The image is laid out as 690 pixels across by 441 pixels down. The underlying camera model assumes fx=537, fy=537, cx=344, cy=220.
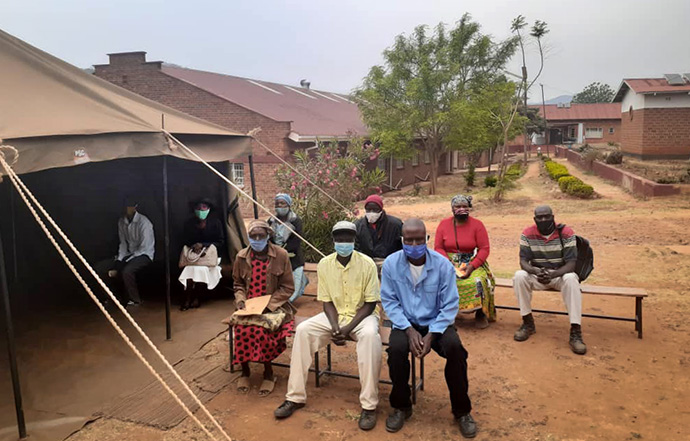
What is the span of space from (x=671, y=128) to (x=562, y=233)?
75.2ft

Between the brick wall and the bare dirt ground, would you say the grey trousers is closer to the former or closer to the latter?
the bare dirt ground

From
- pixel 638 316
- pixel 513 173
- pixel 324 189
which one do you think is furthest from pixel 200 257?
pixel 513 173

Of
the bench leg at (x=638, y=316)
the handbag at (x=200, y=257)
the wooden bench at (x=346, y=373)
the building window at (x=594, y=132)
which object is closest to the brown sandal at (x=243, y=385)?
the wooden bench at (x=346, y=373)

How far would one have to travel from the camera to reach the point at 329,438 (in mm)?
3854

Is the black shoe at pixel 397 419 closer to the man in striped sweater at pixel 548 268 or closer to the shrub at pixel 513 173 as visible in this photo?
the man in striped sweater at pixel 548 268

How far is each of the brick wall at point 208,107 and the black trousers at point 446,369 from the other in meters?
14.1

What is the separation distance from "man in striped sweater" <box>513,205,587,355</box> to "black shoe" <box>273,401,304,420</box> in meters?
2.62

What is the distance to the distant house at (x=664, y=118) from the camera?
2405 centimetres

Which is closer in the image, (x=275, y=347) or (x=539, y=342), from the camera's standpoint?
(x=275, y=347)

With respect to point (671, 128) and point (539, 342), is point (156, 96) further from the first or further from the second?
point (671, 128)

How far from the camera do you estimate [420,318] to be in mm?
4191

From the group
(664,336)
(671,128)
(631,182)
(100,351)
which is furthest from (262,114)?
(671,128)

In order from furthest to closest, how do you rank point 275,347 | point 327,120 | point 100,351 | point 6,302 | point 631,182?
point 327,120, point 631,182, point 100,351, point 275,347, point 6,302

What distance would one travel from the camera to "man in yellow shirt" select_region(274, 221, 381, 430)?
4.05m
